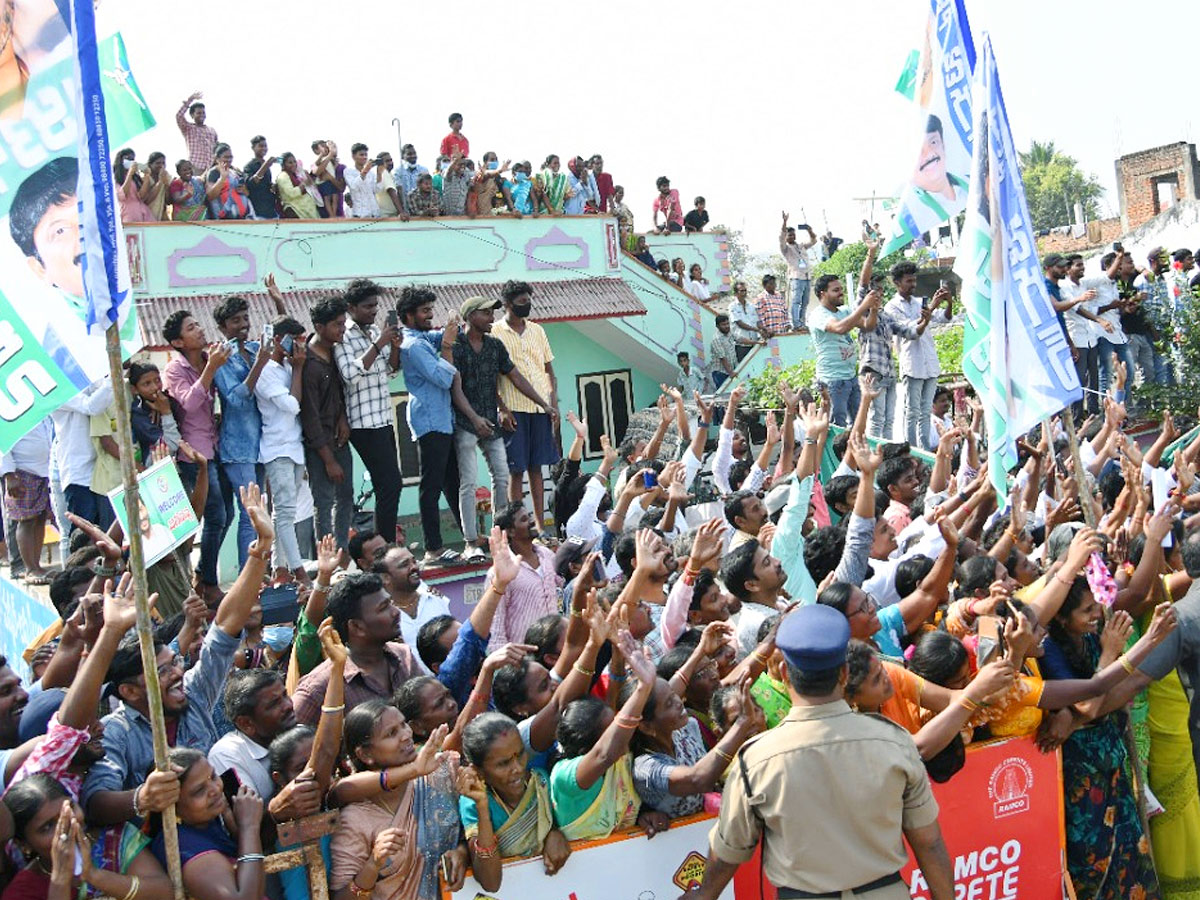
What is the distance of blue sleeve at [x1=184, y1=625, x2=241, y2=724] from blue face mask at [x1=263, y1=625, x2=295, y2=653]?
1.45 meters

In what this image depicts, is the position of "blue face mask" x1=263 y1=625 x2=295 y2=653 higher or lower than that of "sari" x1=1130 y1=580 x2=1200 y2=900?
higher

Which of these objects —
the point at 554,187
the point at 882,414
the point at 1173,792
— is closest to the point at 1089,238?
the point at 554,187

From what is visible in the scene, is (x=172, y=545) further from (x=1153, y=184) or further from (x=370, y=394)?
(x=1153, y=184)

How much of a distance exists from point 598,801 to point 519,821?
0.88 feet

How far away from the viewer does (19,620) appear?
7.46 metres

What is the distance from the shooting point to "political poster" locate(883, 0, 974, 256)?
21.7ft

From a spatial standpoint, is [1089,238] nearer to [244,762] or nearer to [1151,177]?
[1151,177]

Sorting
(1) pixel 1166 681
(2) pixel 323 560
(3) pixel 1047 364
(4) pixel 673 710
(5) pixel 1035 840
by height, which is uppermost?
(3) pixel 1047 364

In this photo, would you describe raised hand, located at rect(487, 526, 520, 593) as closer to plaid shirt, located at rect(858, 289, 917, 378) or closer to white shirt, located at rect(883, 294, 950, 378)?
plaid shirt, located at rect(858, 289, 917, 378)

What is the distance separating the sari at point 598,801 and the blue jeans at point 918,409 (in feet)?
26.6

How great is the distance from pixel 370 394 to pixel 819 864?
5482 millimetres

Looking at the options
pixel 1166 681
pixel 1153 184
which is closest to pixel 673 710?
pixel 1166 681

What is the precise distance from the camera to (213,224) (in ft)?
46.3

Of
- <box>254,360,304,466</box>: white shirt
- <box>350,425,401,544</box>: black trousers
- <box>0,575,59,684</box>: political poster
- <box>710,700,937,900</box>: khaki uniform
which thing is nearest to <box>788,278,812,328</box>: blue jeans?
<box>350,425,401,544</box>: black trousers
